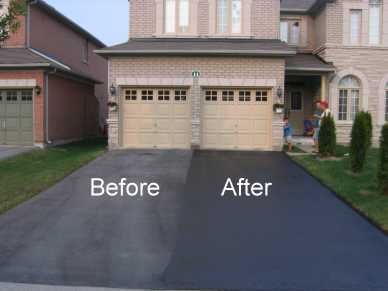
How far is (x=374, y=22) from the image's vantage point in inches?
780

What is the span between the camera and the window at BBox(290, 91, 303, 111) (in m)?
22.5

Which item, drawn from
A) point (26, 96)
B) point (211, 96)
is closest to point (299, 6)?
point (211, 96)

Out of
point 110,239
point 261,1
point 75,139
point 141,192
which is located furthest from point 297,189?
point 75,139

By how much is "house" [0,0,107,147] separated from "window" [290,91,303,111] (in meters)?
10.4

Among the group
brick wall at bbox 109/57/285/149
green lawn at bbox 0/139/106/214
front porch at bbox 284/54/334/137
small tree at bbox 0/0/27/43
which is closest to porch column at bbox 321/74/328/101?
front porch at bbox 284/54/334/137

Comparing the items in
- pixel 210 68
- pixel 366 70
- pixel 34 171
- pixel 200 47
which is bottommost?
pixel 34 171

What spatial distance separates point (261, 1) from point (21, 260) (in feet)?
48.9

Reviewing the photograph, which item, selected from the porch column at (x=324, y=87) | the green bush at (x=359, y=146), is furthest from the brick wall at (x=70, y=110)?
the green bush at (x=359, y=146)

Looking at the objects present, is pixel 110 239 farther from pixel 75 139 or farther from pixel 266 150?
pixel 75 139

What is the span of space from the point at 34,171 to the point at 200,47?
7553mm

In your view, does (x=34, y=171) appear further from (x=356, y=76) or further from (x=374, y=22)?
(x=374, y=22)

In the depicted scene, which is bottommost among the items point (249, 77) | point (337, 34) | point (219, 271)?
point (219, 271)

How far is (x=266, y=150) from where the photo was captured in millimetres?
16781

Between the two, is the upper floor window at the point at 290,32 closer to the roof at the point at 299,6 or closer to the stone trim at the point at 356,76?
the roof at the point at 299,6
